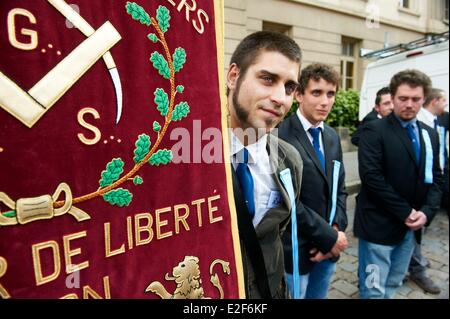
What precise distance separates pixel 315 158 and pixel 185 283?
0.83m

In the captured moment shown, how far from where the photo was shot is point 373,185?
1562 millimetres

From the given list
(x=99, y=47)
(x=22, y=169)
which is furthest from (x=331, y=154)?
(x=22, y=169)

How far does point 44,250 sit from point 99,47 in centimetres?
45

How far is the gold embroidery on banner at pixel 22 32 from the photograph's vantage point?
1.63ft

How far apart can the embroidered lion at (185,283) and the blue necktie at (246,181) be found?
24 centimetres

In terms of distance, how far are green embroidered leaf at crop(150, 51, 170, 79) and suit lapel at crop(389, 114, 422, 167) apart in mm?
1424

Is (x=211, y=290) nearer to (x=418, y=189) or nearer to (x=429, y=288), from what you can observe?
(x=418, y=189)

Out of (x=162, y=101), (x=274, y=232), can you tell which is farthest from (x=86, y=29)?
(x=274, y=232)

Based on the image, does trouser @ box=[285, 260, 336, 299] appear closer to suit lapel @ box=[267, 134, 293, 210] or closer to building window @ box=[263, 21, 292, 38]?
suit lapel @ box=[267, 134, 293, 210]

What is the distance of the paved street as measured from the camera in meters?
1.80

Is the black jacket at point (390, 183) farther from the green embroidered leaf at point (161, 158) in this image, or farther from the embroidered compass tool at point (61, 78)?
the embroidered compass tool at point (61, 78)

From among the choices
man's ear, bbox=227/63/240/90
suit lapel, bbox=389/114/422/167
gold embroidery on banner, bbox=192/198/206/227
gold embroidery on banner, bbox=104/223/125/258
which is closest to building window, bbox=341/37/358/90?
suit lapel, bbox=389/114/422/167

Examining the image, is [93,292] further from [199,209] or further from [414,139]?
[414,139]
